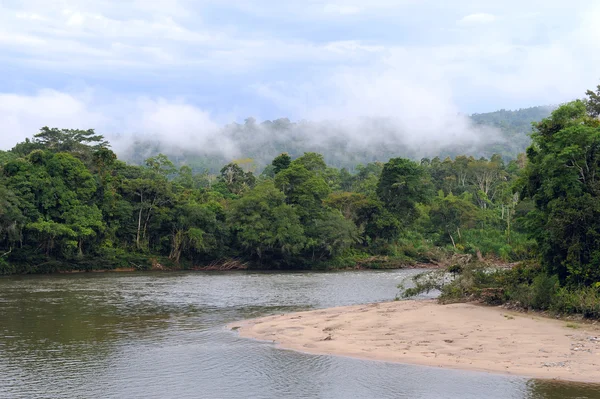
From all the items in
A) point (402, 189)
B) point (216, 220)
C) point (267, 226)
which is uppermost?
point (402, 189)

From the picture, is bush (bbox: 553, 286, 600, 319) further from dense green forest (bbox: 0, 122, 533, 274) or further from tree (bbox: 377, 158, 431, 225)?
tree (bbox: 377, 158, 431, 225)

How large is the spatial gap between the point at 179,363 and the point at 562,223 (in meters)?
13.1

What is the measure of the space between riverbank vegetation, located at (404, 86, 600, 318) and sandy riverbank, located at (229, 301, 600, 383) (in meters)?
0.98

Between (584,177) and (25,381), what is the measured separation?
59.9 feet

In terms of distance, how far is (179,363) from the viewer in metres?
15.4

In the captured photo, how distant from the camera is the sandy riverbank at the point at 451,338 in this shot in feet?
45.6

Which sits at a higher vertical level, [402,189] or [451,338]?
[402,189]

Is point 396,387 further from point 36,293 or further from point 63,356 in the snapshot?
point 36,293

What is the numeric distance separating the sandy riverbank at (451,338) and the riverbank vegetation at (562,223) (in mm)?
982

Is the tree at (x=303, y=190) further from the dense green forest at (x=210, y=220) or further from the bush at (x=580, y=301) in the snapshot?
the bush at (x=580, y=301)

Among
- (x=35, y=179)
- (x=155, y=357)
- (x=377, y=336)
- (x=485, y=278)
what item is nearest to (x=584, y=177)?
(x=485, y=278)

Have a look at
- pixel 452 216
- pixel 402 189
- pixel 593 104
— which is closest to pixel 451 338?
pixel 593 104

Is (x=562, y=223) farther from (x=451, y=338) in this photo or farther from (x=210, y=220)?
(x=210, y=220)

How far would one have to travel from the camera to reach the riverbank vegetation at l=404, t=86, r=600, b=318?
63.0 feet
